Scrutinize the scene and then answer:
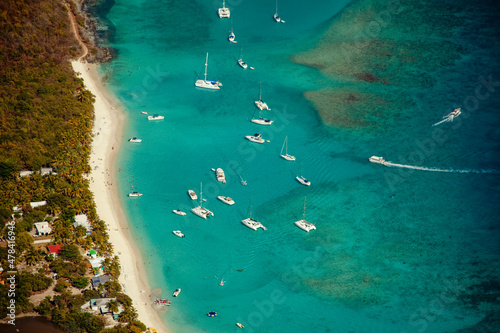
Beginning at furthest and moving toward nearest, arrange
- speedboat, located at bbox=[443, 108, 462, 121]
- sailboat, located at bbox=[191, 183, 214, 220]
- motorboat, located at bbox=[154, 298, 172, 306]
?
speedboat, located at bbox=[443, 108, 462, 121] < sailboat, located at bbox=[191, 183, 214, 220] < motorboat, located at bbox=[154, 298, 172, 306]

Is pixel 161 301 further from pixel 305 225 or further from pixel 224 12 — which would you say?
pixel 224 12

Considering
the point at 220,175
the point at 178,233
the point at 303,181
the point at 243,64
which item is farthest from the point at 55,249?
the point at 243,64

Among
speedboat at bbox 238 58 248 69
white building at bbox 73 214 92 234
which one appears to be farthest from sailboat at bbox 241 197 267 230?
speedboat at bbox 238 58 248 69

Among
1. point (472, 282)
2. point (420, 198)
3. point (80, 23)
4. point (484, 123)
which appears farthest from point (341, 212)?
point (80, 23)

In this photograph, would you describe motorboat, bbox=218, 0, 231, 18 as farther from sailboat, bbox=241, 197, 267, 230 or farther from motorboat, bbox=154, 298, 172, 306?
motorboat, bbox=154, 298, 172, 306

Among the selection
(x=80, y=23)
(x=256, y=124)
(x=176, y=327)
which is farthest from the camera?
(x=80, y=23)

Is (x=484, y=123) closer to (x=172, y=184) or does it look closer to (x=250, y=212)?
(x=250, y=212)
